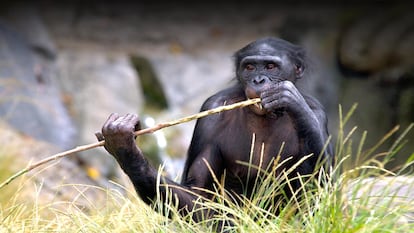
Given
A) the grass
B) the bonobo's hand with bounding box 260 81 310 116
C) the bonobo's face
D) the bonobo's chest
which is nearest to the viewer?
the grass

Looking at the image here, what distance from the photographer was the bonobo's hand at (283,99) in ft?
14.8

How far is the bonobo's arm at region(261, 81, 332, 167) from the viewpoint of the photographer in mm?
4527

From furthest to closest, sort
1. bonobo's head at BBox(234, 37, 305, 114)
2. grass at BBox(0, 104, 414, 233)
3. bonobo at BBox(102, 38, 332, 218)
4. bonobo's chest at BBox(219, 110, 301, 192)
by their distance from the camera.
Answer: bonobo's chest at BBox(219, 110, 301, 192) < bonobo's head at BBox(234, 37, 305, 114) < bonobo at BBox(102, 38, 332, 218) < grass at BBox(0, 104, 414, 233)

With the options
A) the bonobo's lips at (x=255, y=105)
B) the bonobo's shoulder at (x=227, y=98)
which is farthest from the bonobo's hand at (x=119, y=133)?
the bonobo's shoulder at (x=227, y=98)

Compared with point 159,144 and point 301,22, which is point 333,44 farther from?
point 159,144

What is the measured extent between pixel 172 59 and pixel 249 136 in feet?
22.6

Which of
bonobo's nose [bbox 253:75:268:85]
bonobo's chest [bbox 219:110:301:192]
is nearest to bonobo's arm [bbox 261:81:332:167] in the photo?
bonobo's nose [bbox 253:75:268:85]

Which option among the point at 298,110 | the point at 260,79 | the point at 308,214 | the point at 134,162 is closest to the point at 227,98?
the point at 260,79

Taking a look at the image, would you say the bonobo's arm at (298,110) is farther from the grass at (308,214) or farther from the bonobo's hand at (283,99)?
the grass at (308,214)

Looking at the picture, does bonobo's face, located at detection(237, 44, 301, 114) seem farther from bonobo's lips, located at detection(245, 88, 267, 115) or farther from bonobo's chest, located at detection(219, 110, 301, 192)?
bonobo's chest, located at detection(219, 110, 301, 192)

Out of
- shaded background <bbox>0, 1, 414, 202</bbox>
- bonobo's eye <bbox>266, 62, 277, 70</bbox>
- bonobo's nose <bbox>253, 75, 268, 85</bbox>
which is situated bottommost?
shaded background <bbox>0, 1, 414, 202</bbox>

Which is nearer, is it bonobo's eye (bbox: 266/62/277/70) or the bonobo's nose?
the bonobo's nose

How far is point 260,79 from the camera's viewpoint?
482 centimetres

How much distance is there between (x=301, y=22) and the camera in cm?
1188
